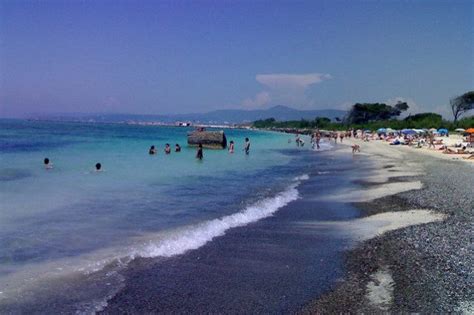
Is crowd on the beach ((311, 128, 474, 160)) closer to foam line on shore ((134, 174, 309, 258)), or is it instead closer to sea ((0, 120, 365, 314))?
foam line on shore ((134, 174, 309, 258))

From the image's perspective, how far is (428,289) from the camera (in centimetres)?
637

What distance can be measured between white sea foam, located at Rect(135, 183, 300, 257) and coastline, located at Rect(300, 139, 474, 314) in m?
2.70

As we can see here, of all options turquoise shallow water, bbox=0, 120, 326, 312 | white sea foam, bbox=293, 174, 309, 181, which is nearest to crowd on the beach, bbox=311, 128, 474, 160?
white sea foam, bbox=293, 174, 309, 181

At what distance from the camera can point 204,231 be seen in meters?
10.1

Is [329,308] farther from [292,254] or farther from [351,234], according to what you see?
[351,234]

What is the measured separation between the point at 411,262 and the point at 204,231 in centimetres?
449

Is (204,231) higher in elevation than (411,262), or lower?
lower

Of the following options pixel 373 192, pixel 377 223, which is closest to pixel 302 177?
pixel 373 192

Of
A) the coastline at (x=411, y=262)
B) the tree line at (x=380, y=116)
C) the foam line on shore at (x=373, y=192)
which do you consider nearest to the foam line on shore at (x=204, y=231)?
the foam line on shore at (x=373, y=192)

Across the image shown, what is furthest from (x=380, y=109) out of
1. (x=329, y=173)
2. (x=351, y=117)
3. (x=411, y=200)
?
(x=411, y=200)

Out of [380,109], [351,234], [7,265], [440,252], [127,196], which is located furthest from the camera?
[380,109]

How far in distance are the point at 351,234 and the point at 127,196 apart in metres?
8.31

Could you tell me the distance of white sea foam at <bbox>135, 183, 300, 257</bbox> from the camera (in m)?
8.56

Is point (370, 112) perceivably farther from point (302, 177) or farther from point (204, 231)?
point (204, 231)
